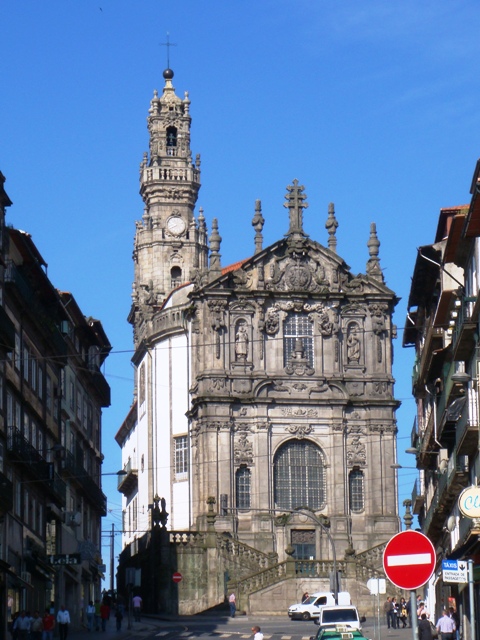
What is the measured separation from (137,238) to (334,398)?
1380 inches

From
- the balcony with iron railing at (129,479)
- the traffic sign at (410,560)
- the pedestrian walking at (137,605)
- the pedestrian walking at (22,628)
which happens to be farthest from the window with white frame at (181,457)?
the traffic sign at (410,560)

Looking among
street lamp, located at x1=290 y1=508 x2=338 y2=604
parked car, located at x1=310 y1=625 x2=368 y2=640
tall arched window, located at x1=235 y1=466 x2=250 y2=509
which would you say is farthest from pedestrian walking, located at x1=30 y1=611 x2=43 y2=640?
tall arched window, located at x1=235 y1=466 x2=250 y2=509

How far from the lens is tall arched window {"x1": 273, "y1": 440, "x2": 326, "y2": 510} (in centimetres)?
8344

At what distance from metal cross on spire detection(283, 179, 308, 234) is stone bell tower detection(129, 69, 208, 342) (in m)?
26.7

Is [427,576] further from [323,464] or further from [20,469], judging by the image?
[323,464]

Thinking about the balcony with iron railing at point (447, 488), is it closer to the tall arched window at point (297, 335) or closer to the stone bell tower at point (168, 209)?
the tall arched window at point (297, 335)

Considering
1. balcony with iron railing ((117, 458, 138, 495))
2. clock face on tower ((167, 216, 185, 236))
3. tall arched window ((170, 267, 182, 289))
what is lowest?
balcony with iron railing ((117, 458, 138, 495))

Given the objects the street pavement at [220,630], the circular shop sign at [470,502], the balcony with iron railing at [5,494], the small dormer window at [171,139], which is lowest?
the street pavement at [220,630]

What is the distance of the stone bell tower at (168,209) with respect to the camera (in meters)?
114

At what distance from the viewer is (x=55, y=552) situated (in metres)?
62.5

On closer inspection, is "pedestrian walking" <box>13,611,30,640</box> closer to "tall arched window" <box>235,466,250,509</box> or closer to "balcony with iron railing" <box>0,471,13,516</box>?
"balcony with iron railing" <box>0,471,13,516</box>

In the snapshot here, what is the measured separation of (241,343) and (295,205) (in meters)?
8.46

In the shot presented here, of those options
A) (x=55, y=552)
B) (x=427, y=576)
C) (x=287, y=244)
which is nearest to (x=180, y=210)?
(x=287, y=244)

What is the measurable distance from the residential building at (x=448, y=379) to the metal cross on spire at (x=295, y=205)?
617 inches
